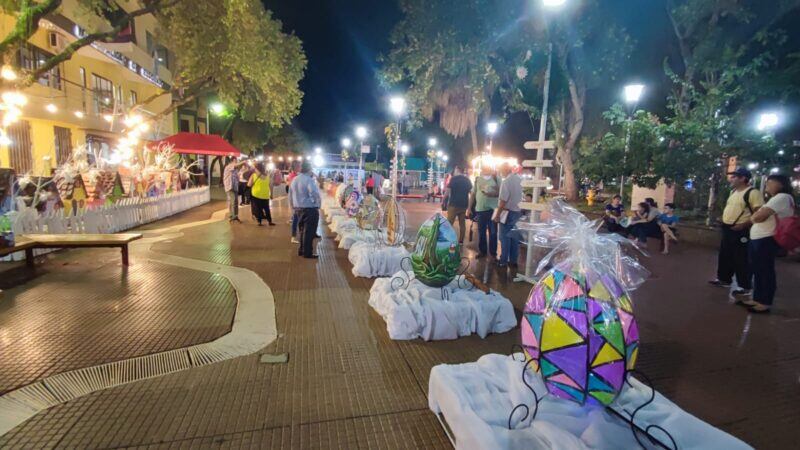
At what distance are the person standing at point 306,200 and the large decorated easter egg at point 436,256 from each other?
3519mm

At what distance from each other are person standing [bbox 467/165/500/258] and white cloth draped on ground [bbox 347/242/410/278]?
94.9 inches

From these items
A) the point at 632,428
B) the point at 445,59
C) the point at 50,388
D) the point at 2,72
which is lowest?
the point at 50,388

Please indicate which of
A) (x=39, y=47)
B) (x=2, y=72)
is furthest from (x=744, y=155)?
(x=39, y=47)

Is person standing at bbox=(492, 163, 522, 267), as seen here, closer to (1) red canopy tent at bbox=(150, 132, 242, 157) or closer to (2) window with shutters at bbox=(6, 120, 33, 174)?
(1) red canopy tent at bbox=(150, 132, 242, 157)

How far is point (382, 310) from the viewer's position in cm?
471

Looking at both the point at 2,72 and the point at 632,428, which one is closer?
the point at 632,428

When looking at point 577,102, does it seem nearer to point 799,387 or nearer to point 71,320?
point 799,387

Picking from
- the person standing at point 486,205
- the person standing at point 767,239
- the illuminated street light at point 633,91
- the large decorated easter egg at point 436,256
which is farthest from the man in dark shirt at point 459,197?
the illuminated street light at point 633,91

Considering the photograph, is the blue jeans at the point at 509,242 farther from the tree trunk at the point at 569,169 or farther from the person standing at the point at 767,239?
the tree trunk at the point at 569,169

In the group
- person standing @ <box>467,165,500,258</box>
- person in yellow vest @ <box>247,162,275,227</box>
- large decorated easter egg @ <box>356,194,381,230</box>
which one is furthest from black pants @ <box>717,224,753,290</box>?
person in yellow vest @ <box>247,162,275,227</box>

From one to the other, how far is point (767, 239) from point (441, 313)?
14.0 ft

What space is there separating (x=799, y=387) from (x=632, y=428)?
270 centimetres

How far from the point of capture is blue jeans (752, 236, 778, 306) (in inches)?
206

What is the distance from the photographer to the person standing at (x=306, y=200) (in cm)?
759
